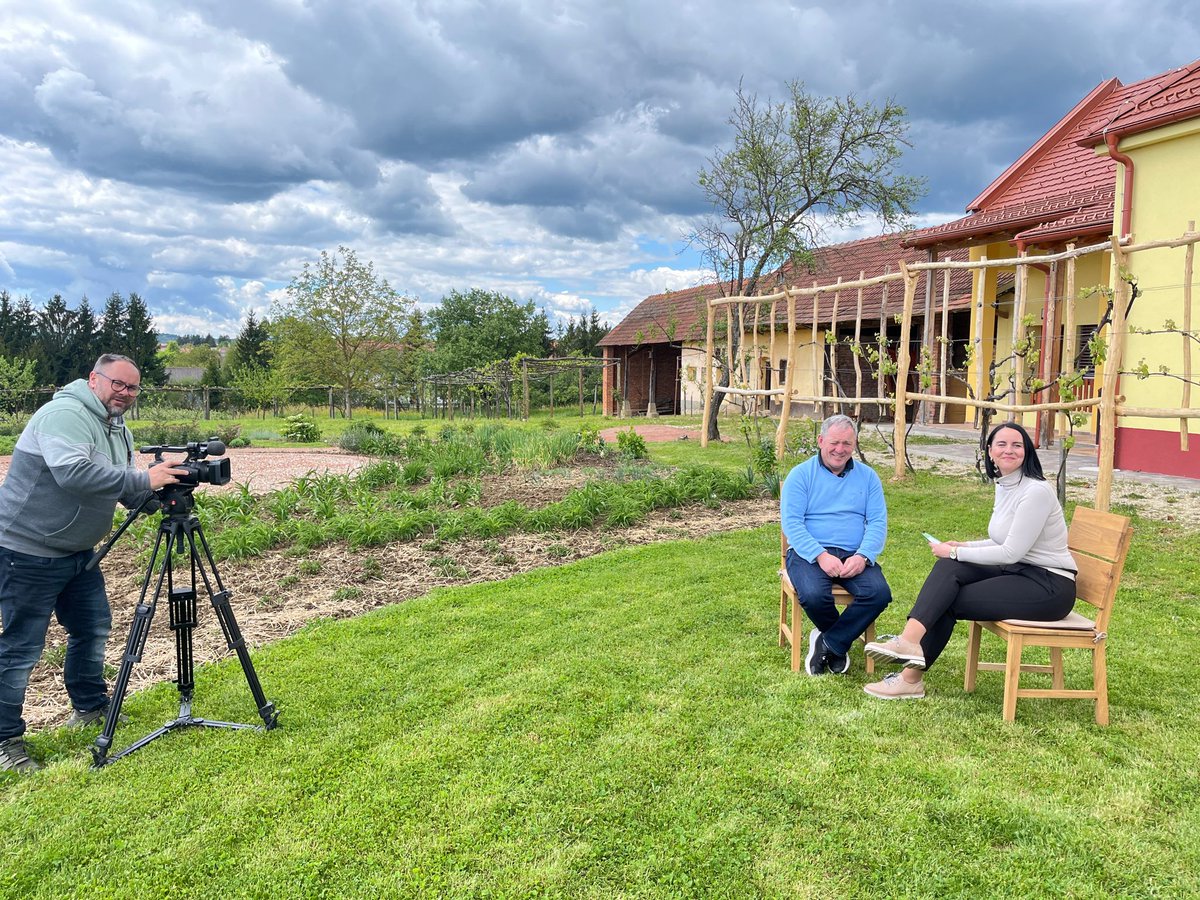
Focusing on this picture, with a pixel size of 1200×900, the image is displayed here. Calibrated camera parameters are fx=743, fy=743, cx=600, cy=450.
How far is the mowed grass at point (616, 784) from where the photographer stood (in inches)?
93.4

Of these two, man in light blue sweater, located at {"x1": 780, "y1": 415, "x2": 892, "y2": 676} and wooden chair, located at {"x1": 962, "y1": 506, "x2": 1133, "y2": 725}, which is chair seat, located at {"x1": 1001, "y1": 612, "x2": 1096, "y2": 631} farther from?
man in light blue sweater, located at {"x1": 780, "y1": 415, "x2": 892, "y2": 676}

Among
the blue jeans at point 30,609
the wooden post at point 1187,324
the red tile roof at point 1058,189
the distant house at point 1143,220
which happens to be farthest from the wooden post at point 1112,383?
the blue jeans at point 30,609

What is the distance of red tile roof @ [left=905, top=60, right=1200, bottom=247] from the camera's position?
36.4ft

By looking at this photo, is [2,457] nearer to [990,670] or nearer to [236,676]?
[236,676]

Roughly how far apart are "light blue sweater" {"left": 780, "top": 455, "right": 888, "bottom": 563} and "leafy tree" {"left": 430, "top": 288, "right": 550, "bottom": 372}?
3132 cm

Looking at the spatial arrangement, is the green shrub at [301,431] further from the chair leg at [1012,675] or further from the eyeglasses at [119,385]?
the chair leg at [1012,675]

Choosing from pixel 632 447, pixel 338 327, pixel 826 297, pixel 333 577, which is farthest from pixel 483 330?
pixel 333 577

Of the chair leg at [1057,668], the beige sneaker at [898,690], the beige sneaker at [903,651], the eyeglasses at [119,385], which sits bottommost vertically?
the beige sneaker at [898,690]

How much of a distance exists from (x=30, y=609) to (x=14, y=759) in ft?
1.99

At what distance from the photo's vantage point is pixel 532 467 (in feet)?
32.9

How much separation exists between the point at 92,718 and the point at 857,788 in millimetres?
3380

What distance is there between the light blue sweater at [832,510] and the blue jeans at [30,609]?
10.9 ft

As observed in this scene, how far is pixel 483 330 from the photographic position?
1443 inches

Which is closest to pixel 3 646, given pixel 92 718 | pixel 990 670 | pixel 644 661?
pixel 92 718
